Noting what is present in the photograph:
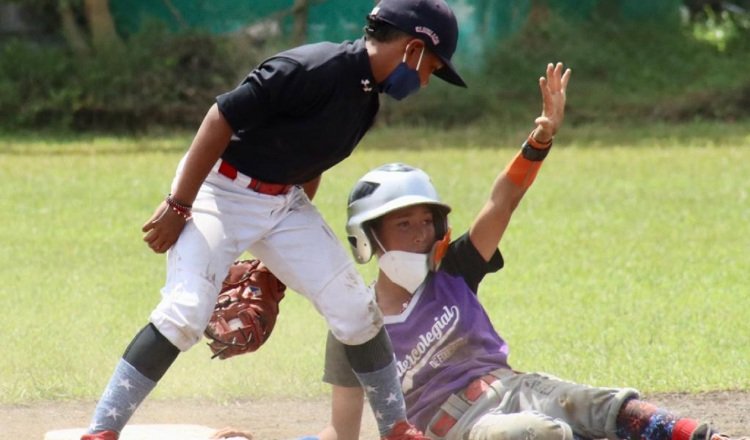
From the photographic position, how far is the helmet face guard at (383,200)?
465cm

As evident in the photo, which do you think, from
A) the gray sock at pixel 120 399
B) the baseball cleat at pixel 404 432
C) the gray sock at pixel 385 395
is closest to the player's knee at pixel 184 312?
the gray sock at pixel 120 399

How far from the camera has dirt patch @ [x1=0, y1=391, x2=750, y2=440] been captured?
5.45m

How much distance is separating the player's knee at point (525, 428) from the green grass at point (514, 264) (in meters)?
1.93

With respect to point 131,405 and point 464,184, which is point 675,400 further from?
point 464,184

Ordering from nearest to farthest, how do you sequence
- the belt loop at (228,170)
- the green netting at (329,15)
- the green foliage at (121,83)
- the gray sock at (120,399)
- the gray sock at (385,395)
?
the gray sock at (120,399) < the gray sock at (385,395) < the belt loop at (228,170) < the green foliage at (121,83) < the green netting at (329,15)

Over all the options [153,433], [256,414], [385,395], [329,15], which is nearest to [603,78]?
[329,15]

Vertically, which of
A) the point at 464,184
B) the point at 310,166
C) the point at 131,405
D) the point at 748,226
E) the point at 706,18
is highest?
the point at 310,166

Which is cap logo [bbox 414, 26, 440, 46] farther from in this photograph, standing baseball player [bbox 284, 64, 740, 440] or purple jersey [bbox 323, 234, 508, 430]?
purple jersey [bbox 323, 234, 508, 430]

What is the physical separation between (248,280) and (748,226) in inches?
259

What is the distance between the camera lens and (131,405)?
4.33 m

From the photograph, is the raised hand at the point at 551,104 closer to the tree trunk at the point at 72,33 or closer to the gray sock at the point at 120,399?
the gray sock at the point at 120,399

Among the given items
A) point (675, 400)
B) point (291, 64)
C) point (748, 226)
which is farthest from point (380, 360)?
point (748, 226)

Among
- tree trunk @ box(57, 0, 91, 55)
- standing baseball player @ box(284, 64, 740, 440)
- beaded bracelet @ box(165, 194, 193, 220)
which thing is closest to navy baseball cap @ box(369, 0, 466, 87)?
standing baseball player @ box(284, 64, 740, 440)

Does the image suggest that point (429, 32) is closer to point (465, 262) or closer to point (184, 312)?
point (465, 262)
